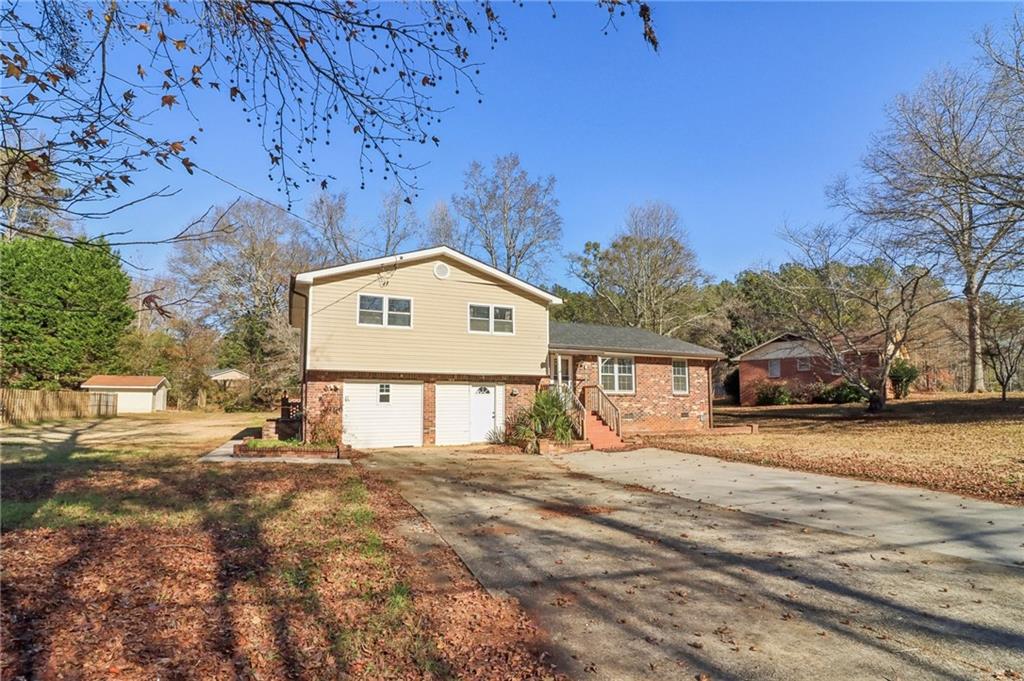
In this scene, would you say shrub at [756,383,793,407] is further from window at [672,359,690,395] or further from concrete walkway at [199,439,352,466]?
concrete walkway at [199,439,352,466]

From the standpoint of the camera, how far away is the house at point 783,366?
31.8 m

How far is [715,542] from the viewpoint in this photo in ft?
20.8

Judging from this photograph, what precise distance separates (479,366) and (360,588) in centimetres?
1270

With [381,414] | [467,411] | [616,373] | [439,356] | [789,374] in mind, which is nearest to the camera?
[381,414]

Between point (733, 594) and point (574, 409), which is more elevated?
point (574, 409)

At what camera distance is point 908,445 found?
47.9ft

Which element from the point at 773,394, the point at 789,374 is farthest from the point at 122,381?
the point at 789,374

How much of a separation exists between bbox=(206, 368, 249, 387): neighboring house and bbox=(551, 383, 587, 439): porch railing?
2762 cm

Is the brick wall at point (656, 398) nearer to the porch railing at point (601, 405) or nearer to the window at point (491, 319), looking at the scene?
the porch railing at point (601, 405)

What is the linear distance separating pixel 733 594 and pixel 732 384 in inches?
1448

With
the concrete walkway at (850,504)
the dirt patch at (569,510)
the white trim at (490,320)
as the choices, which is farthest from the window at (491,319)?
the dirt patch at (569,510)

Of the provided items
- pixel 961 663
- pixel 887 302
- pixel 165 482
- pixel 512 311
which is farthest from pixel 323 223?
pixel 961 663

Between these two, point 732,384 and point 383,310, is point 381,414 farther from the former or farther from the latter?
point 732,384

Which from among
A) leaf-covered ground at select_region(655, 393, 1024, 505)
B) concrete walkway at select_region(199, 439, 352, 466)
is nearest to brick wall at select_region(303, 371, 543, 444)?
concrete walkway at select_region(199, 439, 352, 466)
